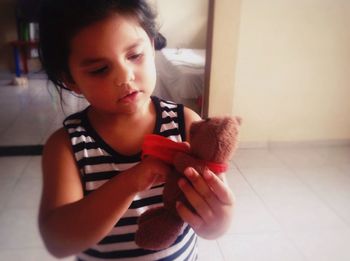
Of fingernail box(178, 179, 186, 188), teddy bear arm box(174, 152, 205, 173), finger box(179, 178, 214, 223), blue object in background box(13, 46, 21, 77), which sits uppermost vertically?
teddy bear arm box(174, 152, 205, 173)

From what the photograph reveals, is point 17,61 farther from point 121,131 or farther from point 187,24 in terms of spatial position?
point 121,131

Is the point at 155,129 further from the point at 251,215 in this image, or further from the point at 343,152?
the point at 343,152

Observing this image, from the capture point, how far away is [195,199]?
26cm

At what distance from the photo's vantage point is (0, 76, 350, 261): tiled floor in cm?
84

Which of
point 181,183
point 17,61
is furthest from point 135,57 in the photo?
point 17,61

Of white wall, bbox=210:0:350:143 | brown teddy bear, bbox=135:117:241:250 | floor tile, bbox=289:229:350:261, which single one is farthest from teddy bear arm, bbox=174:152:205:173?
white wall, bbox=210:0:350:143

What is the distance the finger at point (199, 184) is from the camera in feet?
0.81

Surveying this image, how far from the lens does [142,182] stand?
278 mm

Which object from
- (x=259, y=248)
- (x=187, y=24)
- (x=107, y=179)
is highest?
(x=187, y=24)

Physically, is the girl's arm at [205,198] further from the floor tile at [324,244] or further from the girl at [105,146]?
the floor tile at [324,244]

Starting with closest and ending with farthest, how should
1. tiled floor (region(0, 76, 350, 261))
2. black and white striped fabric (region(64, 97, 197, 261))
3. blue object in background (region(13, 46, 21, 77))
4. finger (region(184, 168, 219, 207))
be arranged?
finger (region(184, 168, 219, 207)) → black and white striped fabric (region(64, 97, 197, 261)) → tiled floor (region(0, 76, 350, 261)) → blue object in background (region(13, 46, 21, 77))

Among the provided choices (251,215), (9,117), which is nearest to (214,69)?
(251,215)

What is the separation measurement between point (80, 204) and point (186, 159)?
4.6 inches

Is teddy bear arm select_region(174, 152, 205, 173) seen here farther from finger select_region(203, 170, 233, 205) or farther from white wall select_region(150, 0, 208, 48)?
white wall select_region(150, 0, 208, 48)
